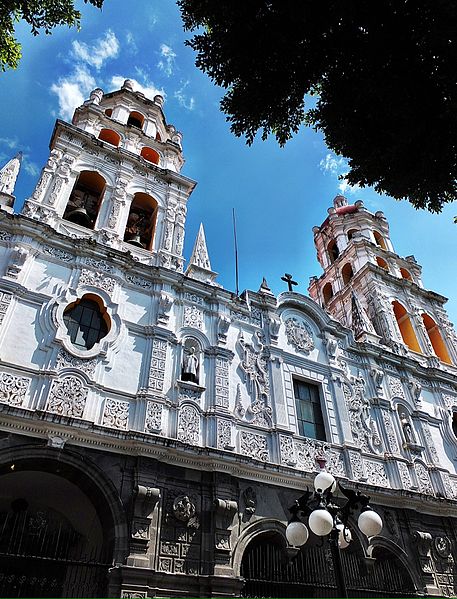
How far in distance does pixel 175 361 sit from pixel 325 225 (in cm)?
1696

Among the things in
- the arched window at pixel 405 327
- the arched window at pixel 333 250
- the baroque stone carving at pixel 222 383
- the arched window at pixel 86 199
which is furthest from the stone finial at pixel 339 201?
the baroque stone carving at pixel 222 383

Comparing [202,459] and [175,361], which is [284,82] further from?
[202,459]

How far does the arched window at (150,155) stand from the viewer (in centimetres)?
1727

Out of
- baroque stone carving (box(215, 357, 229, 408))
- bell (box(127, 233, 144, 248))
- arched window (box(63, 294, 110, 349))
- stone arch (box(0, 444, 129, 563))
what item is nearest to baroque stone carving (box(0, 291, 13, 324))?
arched window (box(63, 294, 110, 349))

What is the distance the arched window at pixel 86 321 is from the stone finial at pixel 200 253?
12.1ft

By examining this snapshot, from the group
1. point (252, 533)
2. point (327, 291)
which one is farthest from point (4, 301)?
point (327, 291)

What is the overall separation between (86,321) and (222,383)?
367cm

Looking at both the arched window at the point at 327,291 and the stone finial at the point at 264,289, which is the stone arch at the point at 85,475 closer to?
the stone finial at the point at 264,289

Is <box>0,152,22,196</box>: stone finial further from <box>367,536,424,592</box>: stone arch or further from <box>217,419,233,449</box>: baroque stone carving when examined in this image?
<box>367,536,424,592</box>: stone arch

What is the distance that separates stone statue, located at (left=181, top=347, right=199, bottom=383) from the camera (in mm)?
11250

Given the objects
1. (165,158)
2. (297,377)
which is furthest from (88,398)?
(165,158)

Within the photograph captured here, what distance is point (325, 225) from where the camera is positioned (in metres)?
25.8

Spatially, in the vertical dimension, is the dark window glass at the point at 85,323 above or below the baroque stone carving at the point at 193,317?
below

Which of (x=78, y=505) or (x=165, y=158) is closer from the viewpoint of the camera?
(x=78, y=505)
